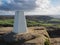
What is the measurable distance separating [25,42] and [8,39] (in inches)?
93.0

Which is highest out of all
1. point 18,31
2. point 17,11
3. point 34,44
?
point 17,11

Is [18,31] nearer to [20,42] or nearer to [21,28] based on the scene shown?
[21,28]

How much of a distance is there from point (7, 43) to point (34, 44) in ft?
12.0

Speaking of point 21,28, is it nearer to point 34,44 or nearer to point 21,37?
point 21,37

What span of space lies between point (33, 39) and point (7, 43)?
3.49 metres

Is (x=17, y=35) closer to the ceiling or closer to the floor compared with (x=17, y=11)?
closer to the floor

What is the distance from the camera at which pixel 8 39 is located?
24.0m

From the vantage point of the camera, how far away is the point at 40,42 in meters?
23.7

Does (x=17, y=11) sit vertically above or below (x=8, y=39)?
above

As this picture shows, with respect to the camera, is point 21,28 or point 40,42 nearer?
point 40,42

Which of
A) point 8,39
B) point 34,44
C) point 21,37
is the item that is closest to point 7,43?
point 8,39

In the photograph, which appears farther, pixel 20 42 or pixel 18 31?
pixel 18 31

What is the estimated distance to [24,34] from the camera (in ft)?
81.1

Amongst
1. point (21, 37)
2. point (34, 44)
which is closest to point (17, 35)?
point (21, 37)
